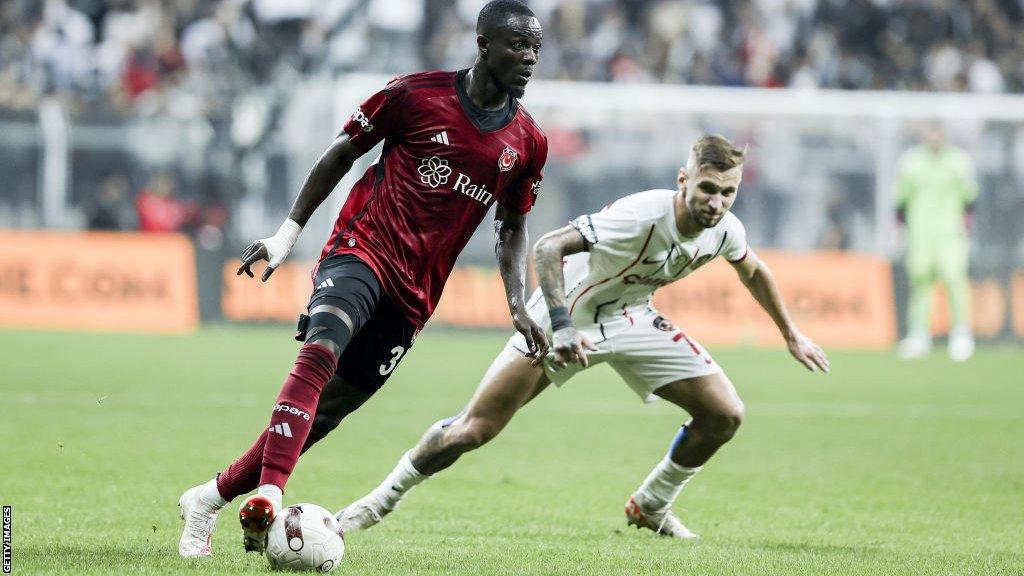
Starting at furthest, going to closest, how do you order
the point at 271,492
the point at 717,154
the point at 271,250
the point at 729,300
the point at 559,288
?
the point at 729,300
the point at 559,288
the point at 717,154
the point at 271,250
the point at 271,492

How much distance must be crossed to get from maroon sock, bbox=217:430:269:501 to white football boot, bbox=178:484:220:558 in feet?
0.29

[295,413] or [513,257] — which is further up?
[513,257]

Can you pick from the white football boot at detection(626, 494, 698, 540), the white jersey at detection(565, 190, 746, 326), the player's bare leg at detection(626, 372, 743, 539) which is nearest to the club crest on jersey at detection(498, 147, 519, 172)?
the white jersey at detection(565, 190, 746, 326)

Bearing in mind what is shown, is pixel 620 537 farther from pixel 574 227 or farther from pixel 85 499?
pixel 85 499

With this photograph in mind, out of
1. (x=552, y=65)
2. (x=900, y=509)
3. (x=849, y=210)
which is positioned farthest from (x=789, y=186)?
(x=900, y=509)

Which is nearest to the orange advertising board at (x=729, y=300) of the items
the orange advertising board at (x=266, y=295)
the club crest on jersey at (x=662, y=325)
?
the orange advertising board at (x=266, y=295)

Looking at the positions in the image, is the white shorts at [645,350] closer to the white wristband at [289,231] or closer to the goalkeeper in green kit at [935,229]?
the white wristband at [289,231]

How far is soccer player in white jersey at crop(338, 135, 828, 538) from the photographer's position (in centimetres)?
653

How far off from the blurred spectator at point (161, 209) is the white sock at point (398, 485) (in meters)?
13.7

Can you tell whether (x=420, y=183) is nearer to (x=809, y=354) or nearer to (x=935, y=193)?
(x=809, y=354)

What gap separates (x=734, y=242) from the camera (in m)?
6.82

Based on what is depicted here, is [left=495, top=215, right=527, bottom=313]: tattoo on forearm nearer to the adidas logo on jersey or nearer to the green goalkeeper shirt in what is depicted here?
the adidas logo on jersey

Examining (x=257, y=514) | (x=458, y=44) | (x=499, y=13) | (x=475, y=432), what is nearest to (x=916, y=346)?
(x=458, y=44)

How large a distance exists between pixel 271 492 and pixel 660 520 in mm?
2328
